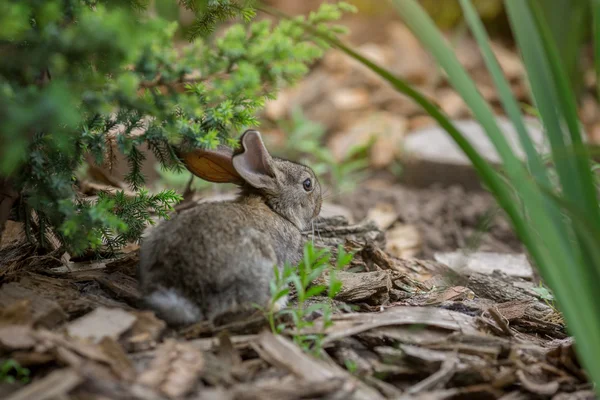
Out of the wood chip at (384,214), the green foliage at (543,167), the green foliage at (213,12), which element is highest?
the green foliage at (213,12)

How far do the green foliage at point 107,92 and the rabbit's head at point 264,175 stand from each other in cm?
18

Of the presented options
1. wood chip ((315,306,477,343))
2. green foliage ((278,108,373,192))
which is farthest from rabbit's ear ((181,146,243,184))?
green foliage ((278,108,373,192))

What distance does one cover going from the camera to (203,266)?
3.30 m

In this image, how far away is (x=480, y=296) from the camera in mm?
4352

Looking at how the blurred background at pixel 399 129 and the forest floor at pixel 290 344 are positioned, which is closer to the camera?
the forest floor at pixel 290 344

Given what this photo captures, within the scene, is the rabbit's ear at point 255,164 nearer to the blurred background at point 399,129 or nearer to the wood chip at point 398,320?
the blurred background at point 399,129

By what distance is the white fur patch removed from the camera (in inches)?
128

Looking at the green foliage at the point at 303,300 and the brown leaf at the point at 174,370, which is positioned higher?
the green foliage at the point at 303,300

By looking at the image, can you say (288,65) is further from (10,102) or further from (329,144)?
(329,144)

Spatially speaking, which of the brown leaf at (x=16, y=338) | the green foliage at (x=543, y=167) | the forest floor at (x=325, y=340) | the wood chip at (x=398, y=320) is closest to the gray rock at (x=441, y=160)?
the forest floor at (x=325, y=340)

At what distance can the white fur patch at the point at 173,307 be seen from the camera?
10.7 feet

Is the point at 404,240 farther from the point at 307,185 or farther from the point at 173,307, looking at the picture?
the point at 173,307

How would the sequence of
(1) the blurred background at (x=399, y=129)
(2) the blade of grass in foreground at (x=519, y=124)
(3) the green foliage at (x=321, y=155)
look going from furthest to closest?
(3) the green foliage at (x=321, y=155)
(1) the blurred background at (x=399, y=129)
(2) the blade of grass in foreground at (x=519, y=124)

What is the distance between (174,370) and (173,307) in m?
0.50
